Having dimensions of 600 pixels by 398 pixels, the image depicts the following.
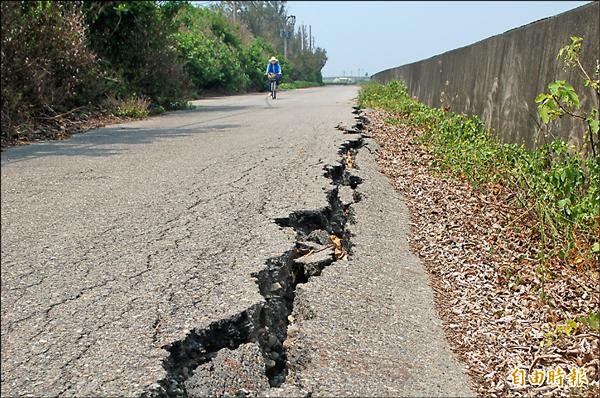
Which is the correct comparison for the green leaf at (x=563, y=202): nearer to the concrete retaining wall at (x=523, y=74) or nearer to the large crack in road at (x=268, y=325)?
the concrete retaining wall at (x=523, y=74)

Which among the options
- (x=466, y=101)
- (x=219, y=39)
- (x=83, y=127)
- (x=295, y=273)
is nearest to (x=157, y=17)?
(x=83, y=127)

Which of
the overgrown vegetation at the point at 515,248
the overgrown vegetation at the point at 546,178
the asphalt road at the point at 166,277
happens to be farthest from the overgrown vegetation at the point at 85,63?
the overgrown vegetation at the point at 546,178

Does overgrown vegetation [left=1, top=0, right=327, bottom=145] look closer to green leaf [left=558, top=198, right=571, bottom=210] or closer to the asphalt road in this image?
the asphalt road

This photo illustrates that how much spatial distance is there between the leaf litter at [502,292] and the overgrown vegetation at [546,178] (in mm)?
84

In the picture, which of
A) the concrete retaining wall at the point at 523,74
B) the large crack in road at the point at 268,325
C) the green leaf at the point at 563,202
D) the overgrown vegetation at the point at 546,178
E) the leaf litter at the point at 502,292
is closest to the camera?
the large crack in road at the point at 268,325

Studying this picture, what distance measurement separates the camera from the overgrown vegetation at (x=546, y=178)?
120 inches

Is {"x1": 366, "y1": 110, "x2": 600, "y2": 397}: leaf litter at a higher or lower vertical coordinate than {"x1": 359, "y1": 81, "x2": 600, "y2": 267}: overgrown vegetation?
lower

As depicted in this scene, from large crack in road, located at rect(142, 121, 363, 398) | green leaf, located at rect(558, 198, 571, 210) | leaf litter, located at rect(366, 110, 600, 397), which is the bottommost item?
leaf litter, located at rect(366, 110, 600, 397)

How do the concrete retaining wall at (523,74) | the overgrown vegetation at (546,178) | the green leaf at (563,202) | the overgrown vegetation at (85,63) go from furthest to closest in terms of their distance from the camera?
the overgrown vegetation at (85,63) → the concrete retaining wall at (523,74) → the green leaf at (563,202) → the overgrown vegetation at (546,178)

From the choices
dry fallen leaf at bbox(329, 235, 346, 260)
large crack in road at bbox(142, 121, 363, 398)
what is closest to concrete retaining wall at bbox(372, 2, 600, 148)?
dry fallen leaf at bbox(329, 235, 346, 260)

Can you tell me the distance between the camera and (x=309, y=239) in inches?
128

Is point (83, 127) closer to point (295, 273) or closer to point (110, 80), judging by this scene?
point (110, 80)

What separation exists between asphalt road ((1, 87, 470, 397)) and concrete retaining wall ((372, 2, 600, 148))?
46.5 inches

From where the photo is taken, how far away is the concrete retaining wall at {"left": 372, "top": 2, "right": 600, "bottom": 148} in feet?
12.5
